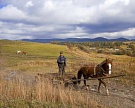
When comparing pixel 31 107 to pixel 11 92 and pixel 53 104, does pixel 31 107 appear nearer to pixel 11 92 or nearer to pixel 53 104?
pixel 53 104

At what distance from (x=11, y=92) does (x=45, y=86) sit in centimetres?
135

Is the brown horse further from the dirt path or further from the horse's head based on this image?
the dirt path

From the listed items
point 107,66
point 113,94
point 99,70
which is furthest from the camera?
point 99,70

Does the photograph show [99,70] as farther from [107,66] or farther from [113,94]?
[113,94]

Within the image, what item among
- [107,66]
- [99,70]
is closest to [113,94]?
[99,70]

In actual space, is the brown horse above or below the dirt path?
above

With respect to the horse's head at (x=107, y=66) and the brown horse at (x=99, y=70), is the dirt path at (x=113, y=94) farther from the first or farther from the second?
the horse's head at (x=107, y=66)

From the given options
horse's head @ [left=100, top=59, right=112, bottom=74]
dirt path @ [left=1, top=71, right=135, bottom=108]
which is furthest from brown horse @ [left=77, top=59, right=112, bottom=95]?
dirt path @ [left=1, top=71, right=135, bottom=108]

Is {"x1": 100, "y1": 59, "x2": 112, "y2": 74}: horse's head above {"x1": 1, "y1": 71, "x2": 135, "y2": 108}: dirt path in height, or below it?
above

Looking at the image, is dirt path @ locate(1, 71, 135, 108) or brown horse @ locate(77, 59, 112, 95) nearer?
dirt path @ locate(1, 71, 135, 108)

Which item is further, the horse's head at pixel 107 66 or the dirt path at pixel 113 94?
the horse's head at pixel 107 66

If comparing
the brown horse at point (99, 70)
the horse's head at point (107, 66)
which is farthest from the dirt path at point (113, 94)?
the horse's head at point (107, 66)

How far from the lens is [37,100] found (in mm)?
9141

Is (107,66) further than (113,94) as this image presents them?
No
